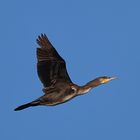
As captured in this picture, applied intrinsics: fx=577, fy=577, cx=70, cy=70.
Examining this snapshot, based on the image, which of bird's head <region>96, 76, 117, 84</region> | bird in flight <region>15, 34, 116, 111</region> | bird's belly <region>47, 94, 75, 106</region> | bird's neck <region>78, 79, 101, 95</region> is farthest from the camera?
bird's head <region>96, 76, 117, 84</region>

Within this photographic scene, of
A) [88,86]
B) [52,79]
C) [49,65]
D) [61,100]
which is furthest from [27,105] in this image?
[88,86]

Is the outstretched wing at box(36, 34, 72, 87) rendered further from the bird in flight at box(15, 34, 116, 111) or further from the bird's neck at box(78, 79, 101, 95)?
the bird's neck at box(78, 79, 101, 95)

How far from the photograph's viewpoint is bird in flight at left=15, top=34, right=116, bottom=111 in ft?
64.6

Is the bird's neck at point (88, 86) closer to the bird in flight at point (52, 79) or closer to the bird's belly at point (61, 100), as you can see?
the bird in flight at point (52, 79)

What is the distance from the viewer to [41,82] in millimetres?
20031

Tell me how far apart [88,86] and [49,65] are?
5.16 ft

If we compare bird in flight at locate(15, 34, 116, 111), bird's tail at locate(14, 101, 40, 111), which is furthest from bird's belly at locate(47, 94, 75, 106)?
bird's tail at locate(14, 101, 40, 111)

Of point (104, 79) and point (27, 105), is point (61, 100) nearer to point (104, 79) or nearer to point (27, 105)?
point (27, 105)

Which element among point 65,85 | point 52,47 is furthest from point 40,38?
point 65,85

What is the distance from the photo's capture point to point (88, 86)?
20.2m

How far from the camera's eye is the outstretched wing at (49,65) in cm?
1978

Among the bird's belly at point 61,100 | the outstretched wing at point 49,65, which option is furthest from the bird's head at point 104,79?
the bird's belly at point 61,100

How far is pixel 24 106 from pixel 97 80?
9.54ft

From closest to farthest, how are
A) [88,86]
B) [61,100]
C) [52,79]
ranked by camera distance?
[61,100]
[52,79]
[88,86]
